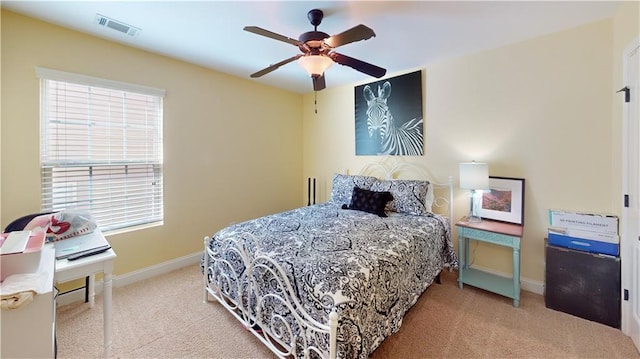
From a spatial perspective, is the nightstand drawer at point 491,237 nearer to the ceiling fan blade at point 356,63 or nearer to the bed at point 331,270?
the bed at point 331,270

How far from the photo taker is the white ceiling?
6.57ft

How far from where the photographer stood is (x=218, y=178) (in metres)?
3.57

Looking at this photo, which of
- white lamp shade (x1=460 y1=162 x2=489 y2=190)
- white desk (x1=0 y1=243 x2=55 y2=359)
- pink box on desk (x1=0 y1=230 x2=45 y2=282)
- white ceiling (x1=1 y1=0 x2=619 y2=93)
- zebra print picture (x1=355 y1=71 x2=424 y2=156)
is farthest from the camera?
zebra print picture (x1=355 y1=71 x2=424 y2=156)

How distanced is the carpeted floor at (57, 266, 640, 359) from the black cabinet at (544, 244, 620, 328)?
87 mm

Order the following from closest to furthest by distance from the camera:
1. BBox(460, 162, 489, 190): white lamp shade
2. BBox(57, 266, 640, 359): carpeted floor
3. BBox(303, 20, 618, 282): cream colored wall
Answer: BBox(57, 266, 640, 359): carpeted floor, BBox(303, 20, 618, 282): cream colored wall, BBox(460, 162, 489, 190): white lamp shade

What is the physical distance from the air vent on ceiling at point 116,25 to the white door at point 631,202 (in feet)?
13.3

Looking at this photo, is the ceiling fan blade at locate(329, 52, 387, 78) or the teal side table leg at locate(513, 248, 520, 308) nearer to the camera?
the ceiling fan blade at locate(329, 52, 387, 78)

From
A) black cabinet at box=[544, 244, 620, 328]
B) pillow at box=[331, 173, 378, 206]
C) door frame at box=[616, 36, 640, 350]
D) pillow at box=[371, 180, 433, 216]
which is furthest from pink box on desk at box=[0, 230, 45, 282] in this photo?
door frame at box=[616, 36, 640, 350]

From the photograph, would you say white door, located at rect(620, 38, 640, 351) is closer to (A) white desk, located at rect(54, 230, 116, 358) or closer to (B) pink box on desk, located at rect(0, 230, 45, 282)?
(A) white desk, located at rect(54, 230, 116, 358)

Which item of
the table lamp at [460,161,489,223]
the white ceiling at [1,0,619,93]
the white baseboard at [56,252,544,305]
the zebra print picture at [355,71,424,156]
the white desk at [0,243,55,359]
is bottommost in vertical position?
the white baseboard at [56,252,544,305]

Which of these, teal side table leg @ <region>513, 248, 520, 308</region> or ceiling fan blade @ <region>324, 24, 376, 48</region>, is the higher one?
ceiling fan blade @ <region>324, 24, 376, 48</region>

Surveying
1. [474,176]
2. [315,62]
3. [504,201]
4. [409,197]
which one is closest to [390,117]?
[409,197]

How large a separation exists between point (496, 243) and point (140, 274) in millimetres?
3790

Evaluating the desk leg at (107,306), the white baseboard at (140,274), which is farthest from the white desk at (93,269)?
the white baseboard at (140,274)
